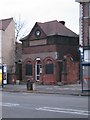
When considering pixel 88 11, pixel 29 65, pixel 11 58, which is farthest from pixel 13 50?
pixel 88 11

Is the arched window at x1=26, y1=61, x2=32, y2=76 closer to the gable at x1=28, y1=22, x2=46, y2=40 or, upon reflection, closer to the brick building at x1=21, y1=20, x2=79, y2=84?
the brick building at x1=21, y1=20, x2=79, y2=84

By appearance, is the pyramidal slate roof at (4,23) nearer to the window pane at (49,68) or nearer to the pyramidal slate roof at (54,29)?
the pyramidal slate roof at (54,29)

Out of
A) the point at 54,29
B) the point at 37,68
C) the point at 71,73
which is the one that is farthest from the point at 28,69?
the point at 71,73

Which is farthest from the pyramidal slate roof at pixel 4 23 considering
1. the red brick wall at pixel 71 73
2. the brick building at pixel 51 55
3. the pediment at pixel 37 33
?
the red brick wall at pixel 71 73

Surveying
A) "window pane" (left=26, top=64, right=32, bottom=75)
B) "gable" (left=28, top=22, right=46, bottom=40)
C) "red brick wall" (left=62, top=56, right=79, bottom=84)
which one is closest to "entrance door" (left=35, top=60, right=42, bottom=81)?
"window pane" (left=26, top=64, right=32, bottom=75)

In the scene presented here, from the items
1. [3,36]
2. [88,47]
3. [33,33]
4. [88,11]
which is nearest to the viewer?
[88,47]

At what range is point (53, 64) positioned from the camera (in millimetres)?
50438

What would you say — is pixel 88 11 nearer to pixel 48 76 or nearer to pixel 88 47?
pixel 88 47

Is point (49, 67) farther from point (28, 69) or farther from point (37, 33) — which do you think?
point (37, 33)

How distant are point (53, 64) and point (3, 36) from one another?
15.1m

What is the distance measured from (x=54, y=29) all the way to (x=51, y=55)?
3.69 metres

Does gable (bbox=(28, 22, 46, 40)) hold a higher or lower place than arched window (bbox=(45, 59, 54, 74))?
higher

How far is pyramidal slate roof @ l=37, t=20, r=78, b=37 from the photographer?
52031mm

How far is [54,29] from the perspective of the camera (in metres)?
52.5
